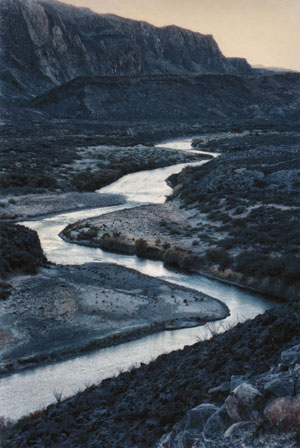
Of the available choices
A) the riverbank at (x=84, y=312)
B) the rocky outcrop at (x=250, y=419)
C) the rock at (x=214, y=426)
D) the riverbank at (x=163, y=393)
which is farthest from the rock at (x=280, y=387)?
the riverbank at (x=84, y=312)

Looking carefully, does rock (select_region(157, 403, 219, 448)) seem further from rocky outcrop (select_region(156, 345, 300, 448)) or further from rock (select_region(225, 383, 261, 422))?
rock (select_region(225, 383, 261, 422))

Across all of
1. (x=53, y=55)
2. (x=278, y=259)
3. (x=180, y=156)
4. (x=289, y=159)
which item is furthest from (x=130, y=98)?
(x=278, y=259)

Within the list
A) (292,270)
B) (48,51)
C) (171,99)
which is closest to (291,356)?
(292,270)

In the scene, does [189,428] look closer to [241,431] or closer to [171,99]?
[241,431]

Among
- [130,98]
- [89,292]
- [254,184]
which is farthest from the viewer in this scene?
[130,98]

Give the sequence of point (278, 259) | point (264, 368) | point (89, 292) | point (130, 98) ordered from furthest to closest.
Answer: point (130, 98)
point (278, 259)
point (89, 292)
point (264, 368)

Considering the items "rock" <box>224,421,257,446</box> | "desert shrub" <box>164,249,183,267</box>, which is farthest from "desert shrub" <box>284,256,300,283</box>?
"rock" <box>224,421,257,446</box>

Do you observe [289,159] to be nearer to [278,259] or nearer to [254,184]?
[254,184]
